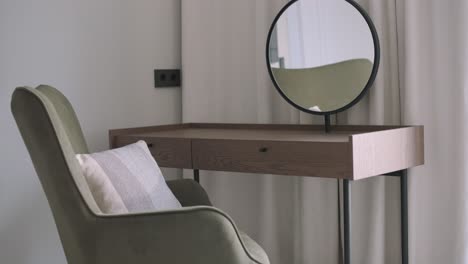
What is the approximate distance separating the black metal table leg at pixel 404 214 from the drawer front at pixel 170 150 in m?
0.76

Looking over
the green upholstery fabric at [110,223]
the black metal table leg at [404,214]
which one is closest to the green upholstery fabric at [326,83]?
the black metal table leg at [404,214]

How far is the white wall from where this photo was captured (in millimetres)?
2494

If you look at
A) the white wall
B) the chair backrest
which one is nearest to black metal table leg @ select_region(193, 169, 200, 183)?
the white wall

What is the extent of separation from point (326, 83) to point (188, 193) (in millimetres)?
661

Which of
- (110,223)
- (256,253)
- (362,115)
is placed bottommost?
(256,253)

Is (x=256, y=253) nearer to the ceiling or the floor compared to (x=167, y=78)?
nearer to the floor

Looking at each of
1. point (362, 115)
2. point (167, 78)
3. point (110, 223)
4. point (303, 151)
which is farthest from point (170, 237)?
point (167, 78)

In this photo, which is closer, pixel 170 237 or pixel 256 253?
pixel 170 237

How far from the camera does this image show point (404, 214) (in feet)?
7.88

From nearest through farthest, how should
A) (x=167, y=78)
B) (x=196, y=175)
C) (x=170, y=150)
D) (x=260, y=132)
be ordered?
(x=170, y=150)
(x=260, y=132)
(x=196, y=175)
(x=167, y=78)

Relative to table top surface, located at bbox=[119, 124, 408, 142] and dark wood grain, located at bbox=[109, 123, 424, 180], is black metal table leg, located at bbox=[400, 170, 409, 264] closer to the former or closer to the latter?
dark wood grain, located at bbox=[109, 123, 424, 180]

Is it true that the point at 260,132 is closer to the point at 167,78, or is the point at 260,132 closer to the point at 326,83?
the point at 326,83

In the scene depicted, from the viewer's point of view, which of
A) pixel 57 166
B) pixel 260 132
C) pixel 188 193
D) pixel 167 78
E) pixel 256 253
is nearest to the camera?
pixel 57 166

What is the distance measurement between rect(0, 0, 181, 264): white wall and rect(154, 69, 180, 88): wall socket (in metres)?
0.03
